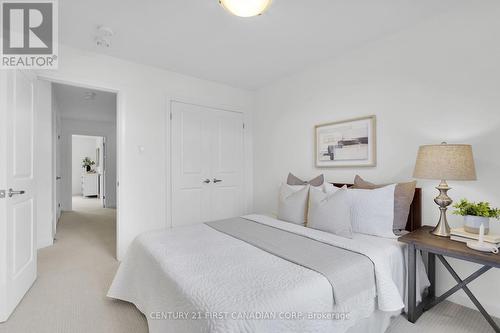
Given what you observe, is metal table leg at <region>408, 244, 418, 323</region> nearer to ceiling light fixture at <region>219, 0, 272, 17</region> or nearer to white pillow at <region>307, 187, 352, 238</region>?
white pillow at <region>307, 187, 352, 238</region>

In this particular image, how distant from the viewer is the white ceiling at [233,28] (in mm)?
2020

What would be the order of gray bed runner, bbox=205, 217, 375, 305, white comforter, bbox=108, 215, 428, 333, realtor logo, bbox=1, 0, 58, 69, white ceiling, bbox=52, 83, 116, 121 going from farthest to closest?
white ceiling, bbox=52, 83, 116, 121
realtor logo, bbox=1, 0, 58, 69
gray bed runner, bbox=205, 217, 375, 305
white comforter, bbox=108, 215, 428, 333

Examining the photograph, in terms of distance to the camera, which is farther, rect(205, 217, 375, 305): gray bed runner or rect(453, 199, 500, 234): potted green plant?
rect(453, 199, 500, 234): potted green plant

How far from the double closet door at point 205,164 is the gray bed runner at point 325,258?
1.62 m

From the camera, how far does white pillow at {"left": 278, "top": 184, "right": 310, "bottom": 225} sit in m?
2.47

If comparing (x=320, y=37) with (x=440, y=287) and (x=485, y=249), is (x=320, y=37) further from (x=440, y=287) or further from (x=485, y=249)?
(x=440, y=287)

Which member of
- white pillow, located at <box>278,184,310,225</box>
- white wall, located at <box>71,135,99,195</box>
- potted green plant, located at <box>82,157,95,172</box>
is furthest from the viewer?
white wall, located at <box>71,135,99,195</box>

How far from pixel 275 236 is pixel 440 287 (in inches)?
60.6

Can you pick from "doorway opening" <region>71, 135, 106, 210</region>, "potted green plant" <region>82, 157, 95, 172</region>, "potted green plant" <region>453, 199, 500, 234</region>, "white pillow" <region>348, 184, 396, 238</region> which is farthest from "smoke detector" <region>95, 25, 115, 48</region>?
"potted green plant" <region>82, 157, 95, 172</region>

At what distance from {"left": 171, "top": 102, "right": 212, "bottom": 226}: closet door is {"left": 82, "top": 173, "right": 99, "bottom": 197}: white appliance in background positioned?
734cm

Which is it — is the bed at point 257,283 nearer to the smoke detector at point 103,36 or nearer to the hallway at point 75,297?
the hallway at point 75,297

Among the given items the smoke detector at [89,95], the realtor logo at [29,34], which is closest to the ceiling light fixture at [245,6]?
the realtor logo at [29,34]

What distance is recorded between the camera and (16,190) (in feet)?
6.73

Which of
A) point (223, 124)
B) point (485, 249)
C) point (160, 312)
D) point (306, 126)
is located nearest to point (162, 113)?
point (223, 124)
